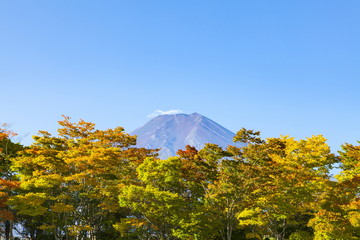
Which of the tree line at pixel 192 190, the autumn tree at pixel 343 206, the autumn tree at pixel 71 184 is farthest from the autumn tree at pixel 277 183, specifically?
the autumn tree at pixel 71 184

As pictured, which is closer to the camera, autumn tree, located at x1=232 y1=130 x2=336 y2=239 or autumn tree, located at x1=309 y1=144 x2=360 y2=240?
autumn tree, located at x1=309 y1=144 x2=360 y2=240

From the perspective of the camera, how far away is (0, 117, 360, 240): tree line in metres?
27.0

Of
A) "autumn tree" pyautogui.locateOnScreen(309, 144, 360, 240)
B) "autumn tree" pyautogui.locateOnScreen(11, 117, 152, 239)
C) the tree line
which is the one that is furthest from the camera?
"autumn tree" pyautogui.locateOnScreen(11, 117, 152, 239)

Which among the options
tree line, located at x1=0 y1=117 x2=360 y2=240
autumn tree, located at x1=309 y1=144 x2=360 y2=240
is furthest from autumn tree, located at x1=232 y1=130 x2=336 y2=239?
autumn tree, located at x1=309 y1=144 x2=360 y2=240

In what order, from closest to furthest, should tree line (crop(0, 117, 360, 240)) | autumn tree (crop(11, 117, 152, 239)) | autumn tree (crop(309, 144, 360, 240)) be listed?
autumn tree (crop(309, 144, 360, 240)), tree line (crop(0, 117, 360, 240)), autumn tree (crop(11, 117, 152, 239))

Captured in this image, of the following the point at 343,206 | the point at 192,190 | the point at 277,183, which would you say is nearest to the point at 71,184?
the point at 192,190

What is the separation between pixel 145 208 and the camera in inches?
1067

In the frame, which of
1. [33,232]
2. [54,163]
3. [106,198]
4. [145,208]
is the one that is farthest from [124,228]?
[33,232]

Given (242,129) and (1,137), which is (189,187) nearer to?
(242,129)

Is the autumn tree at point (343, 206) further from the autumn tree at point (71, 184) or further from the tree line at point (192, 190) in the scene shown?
the autumn tree at point (71, 184)

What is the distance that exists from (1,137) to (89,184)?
10230 millimetres

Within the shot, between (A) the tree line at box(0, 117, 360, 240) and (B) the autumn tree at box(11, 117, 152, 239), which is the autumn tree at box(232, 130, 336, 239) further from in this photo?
(B) the autumn tree at box(11, 117, 152, 239)

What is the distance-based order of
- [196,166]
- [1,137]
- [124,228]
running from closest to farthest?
1. [196,166]
2. [124,228]
3. [1,137]

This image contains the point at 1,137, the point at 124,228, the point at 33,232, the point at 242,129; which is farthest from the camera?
the point at 33,232
